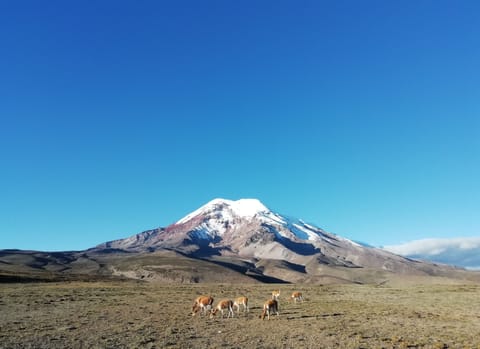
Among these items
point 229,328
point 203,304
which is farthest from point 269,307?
point 229,328

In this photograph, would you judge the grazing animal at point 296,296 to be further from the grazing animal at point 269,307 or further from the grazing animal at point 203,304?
the grazing animal at point 203,304

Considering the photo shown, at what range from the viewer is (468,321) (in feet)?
101

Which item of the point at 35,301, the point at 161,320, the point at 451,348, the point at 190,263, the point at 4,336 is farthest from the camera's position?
the point at 190,263

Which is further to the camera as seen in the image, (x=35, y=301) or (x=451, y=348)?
(x=35, y=301)

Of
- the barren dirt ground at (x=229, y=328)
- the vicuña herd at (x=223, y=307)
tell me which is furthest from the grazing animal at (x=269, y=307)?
the barren dirt ground at (x=229, y=328)

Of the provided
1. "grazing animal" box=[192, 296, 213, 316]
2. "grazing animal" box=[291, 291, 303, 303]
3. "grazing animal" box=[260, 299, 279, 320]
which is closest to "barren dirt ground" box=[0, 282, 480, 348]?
"grazing animal" box=[260, 299, 279, 320]

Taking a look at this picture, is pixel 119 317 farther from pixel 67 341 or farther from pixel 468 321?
pixel 468 321

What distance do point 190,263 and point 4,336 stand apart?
17798cm

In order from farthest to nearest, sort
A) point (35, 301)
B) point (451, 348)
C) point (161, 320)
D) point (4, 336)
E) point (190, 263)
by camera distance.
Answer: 1. point (190, 263)
2. point (35, 301)
3. point (161, 320)
4. point (4, 336)
5. point (451, 348)

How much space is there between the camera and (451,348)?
2084 centimetres

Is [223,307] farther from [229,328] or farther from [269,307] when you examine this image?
[229,328]

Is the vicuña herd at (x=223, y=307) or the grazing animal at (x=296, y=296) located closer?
the vicuña herd at (x=223, y=307)

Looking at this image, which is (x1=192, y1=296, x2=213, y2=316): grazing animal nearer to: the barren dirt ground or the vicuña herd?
the vicuña herd

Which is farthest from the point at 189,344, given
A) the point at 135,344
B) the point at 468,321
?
the point at 468,321
